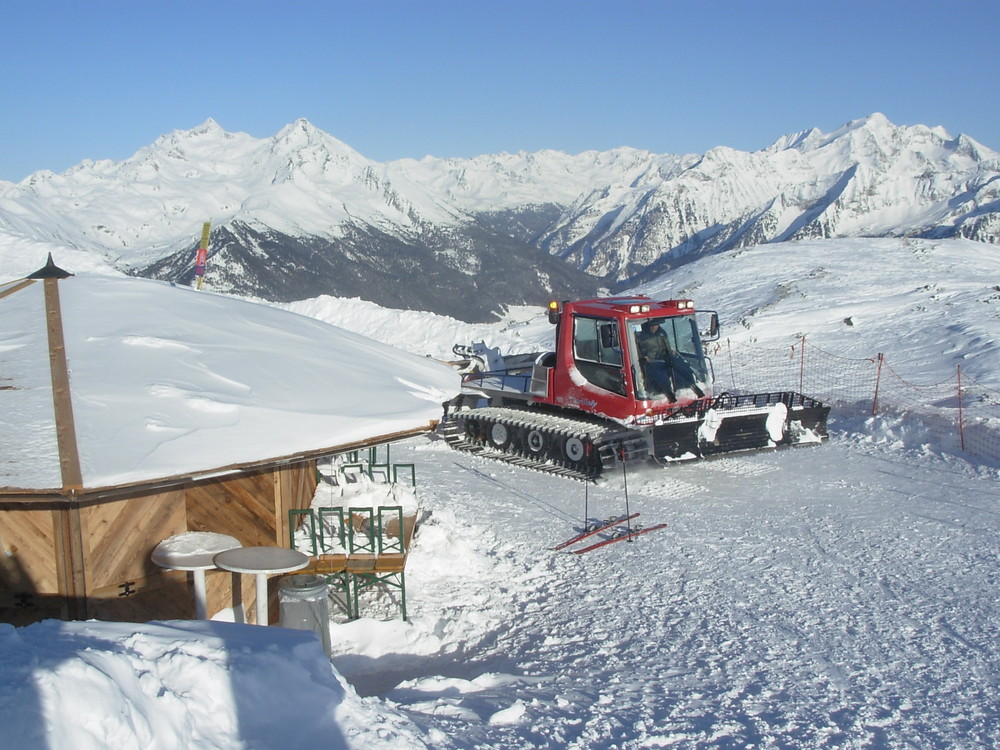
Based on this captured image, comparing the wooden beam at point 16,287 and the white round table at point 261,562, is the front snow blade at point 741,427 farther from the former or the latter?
the wooden beam at point 16,287

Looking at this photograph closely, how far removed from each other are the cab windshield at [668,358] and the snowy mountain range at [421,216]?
5209 cm

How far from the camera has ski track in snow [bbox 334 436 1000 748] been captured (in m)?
5.48

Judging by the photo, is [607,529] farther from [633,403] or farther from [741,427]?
[741,427]

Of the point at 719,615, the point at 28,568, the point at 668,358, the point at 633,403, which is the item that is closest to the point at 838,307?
the point at 668,358

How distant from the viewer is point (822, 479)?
459 inches

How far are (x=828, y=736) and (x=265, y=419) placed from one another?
16.4 ft

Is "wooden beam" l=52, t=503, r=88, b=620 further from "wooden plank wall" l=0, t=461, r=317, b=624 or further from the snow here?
the snow

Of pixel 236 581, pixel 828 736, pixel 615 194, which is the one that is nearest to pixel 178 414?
pixel 236 581

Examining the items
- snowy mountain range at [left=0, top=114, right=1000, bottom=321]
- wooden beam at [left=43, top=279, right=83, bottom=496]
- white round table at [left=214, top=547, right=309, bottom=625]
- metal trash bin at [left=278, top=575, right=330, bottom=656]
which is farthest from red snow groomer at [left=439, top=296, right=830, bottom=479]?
snowy mountain range at [left=0, top=114, right=1000, bottom=321]

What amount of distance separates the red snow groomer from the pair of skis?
1.86 metres

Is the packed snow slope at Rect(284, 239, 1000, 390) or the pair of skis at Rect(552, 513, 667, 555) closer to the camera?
the pair of skis at Rect(552, 513, 667, 555)

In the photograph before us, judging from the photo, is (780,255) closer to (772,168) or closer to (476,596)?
(476,596)

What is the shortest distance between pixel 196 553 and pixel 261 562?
737mm

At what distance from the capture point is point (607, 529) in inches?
392
